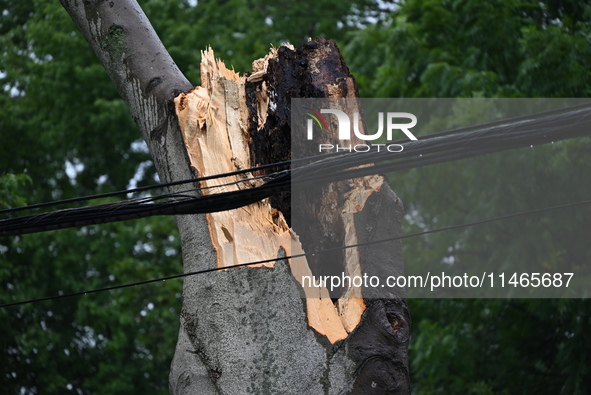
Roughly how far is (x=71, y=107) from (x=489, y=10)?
260 inches

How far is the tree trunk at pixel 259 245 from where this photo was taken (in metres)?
3.29

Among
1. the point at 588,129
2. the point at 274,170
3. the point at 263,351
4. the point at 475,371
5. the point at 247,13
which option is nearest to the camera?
the point at 588,129

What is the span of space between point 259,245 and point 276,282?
0.20 meters

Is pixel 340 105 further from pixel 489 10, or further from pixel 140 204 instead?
pixel 489 10

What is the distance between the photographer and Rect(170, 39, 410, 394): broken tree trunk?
3.29 m

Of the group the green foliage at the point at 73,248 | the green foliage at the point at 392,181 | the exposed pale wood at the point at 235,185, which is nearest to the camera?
the exposed pale wood at the point at 235,185

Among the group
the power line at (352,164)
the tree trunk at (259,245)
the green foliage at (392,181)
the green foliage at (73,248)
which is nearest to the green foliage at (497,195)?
the green foliage at (392,181)

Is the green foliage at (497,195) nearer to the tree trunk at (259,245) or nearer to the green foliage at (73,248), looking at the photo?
the green foliage at (73,248)

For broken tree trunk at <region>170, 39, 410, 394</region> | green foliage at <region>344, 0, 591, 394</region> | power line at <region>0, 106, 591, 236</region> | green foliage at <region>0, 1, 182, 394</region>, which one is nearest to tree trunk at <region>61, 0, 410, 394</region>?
broken tree trunk at <region>170, 39, 410, 394</region>

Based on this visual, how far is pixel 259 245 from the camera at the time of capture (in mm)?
3512

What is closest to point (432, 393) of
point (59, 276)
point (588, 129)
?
point (59, 276)

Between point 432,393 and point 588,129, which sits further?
point 432,393

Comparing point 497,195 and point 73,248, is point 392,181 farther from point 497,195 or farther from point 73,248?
point 73,248

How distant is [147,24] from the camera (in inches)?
172
